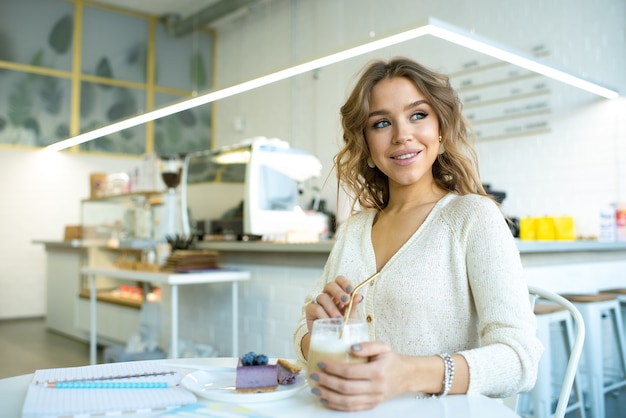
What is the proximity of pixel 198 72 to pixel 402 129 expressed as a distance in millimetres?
8307

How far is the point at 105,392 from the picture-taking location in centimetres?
96

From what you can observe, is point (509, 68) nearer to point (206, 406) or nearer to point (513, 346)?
point (513, 346)

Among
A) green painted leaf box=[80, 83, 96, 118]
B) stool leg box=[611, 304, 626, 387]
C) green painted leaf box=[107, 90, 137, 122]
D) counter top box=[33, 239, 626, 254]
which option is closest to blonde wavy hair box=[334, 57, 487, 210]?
counter top box=[33, 239, 626, 254]

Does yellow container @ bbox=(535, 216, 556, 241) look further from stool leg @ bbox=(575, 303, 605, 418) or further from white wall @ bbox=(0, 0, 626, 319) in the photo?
white wall @ bbox=(0, 0, 626, 319)

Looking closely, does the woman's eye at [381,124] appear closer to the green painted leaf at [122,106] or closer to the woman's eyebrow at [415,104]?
the woman's eyebrow at [415,104]

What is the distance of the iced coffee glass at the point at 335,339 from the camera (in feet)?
2.88

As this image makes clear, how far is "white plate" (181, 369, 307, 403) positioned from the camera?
37.3 inches

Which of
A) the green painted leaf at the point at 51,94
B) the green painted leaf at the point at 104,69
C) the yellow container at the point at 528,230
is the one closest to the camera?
the yellow container at the point at 528,230

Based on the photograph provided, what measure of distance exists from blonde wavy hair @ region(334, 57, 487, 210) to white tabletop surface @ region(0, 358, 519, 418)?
58cm

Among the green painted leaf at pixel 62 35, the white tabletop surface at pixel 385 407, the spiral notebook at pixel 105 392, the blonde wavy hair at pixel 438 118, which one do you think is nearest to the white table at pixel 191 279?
the blonde wavy hair at pixel 438 118

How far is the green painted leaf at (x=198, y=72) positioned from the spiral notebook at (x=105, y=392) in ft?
27.5

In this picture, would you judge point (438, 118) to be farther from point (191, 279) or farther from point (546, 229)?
point (546, 229)

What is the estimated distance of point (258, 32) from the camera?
27.2 feet

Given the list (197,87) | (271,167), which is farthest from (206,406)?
(197,87)
